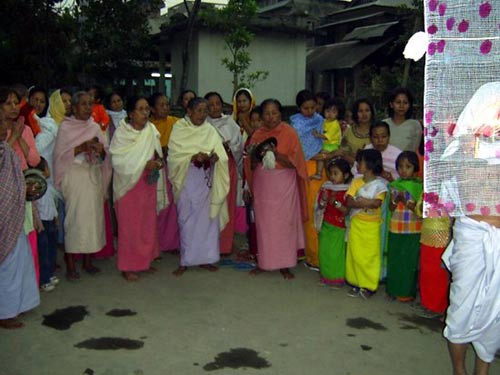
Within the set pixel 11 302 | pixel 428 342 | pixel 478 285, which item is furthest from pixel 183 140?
pixel 478 285

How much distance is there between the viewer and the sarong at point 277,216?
17.2 ft

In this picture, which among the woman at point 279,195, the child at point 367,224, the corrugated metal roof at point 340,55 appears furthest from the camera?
the corrugated metal roof at point 340,55

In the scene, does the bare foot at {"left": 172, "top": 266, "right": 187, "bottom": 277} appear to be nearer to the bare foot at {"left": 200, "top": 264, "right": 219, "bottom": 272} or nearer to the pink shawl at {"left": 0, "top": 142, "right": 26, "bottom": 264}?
the bare foot at {"left": 200, "top": 264, "right": 219, "bottom": 272}

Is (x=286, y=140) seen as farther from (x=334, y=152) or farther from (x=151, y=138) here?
(x=151, y=138)

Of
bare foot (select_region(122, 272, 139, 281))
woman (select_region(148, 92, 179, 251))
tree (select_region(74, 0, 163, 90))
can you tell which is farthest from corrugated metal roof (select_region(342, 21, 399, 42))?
bare foot (select_region(122, 272, 139, 281))

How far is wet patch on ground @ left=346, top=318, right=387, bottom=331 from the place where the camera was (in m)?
4.11

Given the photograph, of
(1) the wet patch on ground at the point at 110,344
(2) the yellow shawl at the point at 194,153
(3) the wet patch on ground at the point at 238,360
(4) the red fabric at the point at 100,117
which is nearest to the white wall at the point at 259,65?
(4) the red fabric at the point at 100,117

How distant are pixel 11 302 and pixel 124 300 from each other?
3.15ft

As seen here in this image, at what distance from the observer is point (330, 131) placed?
5.71m

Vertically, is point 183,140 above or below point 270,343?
above

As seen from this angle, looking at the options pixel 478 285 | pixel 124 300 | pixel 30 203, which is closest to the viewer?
pixel 478 285

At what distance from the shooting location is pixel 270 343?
3811 mm

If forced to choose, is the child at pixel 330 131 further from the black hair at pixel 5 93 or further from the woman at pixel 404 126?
the black hair at pixel 5 93

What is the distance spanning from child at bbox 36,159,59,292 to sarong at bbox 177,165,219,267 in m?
1.20
